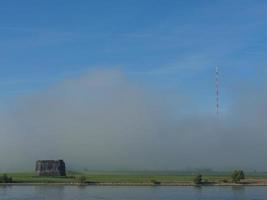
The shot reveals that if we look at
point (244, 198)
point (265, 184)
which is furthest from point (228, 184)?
point (244, 198)

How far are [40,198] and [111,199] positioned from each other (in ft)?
58.9

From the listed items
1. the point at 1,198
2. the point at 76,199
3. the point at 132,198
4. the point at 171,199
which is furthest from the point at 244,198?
the point at 1,198

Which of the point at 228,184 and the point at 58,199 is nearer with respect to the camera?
the point at 58,199

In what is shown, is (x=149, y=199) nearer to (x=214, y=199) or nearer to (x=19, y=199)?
(x=214, y=199)

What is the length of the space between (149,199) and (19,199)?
27.0m

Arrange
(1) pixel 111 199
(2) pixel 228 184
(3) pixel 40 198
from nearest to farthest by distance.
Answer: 1. (1) pixel 111 199
2. (3) pixel 40 198
3. (2) pixel 228 184

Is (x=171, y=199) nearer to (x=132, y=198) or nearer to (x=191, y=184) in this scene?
(x=132, y=198)

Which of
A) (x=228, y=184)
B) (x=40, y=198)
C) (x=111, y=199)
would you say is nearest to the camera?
(x=111, y=199)

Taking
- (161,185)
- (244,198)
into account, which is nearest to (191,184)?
(161,185)

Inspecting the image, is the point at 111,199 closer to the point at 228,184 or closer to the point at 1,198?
the point at 1,198

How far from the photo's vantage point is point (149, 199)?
127m

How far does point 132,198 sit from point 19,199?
77.2 feet

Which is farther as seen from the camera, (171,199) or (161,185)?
(161,185)

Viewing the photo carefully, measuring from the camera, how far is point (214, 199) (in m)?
127
